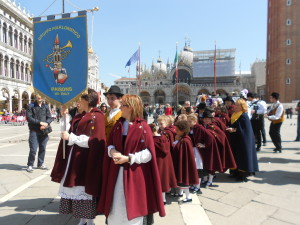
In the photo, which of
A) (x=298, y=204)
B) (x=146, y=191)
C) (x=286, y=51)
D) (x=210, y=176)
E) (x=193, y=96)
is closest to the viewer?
(x=146, y=191)

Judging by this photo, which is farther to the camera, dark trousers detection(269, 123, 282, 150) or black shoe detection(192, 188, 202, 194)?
dark trousers detection(269, 123, 282, 150)

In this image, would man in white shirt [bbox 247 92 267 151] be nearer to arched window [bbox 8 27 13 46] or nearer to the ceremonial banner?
the ceremonial banner

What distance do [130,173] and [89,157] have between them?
31.1 inches

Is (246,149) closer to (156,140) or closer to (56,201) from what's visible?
(156,140)

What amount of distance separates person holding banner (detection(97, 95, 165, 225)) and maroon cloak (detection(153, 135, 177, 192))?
38.7 inches

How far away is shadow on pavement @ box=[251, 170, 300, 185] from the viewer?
5.33 meters

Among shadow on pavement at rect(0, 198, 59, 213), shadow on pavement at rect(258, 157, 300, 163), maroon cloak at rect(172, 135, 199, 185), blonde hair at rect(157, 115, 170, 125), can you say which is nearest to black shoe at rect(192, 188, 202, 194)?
maroon cloak at rect(172, 135, 199, 185)

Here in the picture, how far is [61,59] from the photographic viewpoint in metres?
3.70

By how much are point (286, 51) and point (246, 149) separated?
4952 cm

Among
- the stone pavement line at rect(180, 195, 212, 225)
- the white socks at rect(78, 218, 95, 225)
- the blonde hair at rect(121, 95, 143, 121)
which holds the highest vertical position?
the blonde hair at rect(121, 95, 143, 121)

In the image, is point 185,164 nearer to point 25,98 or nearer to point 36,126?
point 36,126

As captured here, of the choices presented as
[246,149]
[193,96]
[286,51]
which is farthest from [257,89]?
[246,149]

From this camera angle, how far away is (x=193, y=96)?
2859 inches

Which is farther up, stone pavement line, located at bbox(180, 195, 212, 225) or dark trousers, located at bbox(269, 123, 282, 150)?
dark trousers, located at bbox(269, 123, 282, 150)
